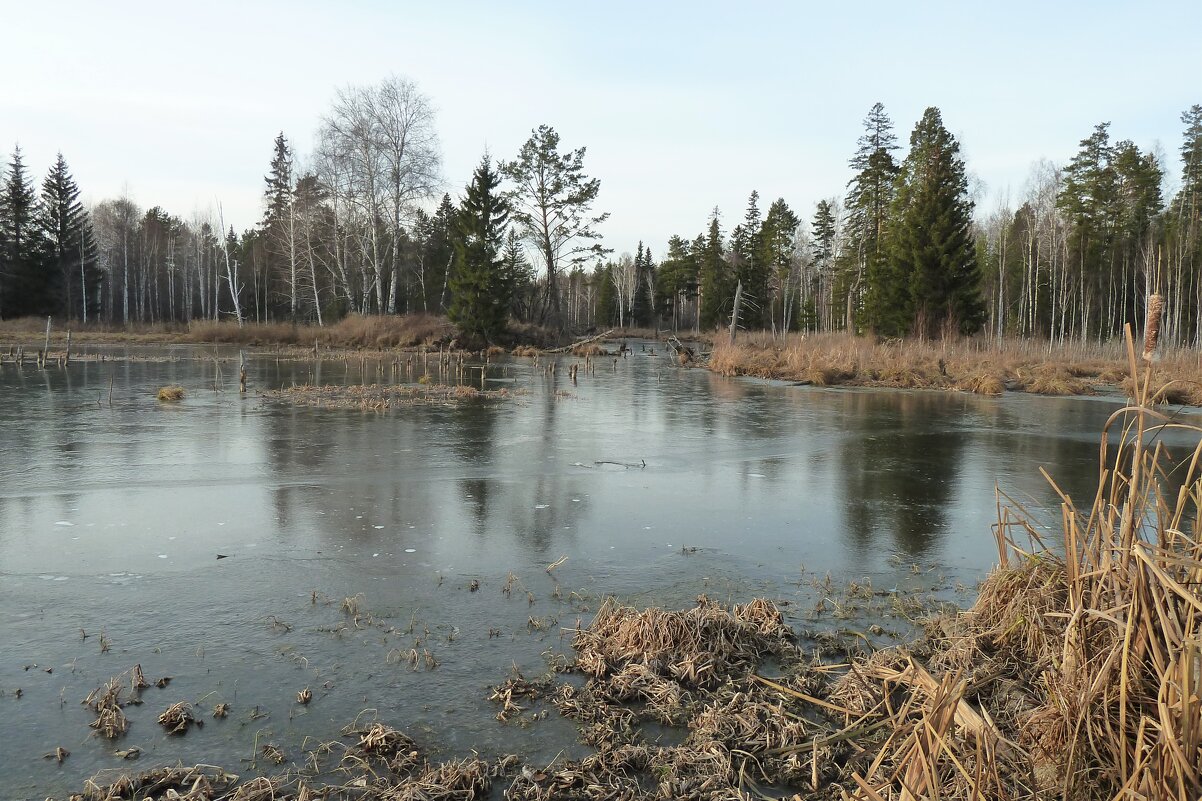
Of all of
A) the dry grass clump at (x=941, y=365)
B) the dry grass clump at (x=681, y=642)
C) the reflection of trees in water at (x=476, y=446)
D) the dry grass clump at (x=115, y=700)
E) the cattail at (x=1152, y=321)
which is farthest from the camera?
the dry grass clump at (x=941, y=365)

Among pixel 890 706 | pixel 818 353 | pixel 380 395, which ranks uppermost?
pixel 818 353

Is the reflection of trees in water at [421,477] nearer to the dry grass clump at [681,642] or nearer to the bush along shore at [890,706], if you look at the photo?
the dry grass clump at [681,642]

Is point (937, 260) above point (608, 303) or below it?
below

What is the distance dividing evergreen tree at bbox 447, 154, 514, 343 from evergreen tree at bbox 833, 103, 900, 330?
21.6m

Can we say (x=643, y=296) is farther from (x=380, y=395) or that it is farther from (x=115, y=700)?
(x=115, y=700)

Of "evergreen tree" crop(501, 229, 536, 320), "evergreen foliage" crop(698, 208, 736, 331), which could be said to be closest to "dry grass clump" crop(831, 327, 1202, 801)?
"evergreen tree" crop(501, 229, 536, 320)

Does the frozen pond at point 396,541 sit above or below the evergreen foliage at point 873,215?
below

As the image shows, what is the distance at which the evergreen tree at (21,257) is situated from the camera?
54.7m

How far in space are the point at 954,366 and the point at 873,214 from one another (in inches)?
1045

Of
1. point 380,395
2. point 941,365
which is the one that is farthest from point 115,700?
point 941,365

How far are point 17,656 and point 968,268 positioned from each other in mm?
41474

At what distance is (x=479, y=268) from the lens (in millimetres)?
42938

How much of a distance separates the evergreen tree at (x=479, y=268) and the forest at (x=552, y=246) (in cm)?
9

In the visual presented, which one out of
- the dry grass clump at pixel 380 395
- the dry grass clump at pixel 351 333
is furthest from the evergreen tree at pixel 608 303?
the dry grass clump at pixel 380 395
